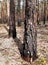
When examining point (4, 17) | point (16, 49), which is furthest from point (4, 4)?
point (16, 49)

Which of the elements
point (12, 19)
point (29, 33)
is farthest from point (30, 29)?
point (12, 19)

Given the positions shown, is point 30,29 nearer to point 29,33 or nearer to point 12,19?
point 29,33

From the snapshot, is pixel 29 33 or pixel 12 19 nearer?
pixel 29 33

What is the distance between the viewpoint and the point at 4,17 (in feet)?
102

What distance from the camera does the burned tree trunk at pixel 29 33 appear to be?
24.5ft

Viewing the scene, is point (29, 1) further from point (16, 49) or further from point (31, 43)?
point (16, 49)

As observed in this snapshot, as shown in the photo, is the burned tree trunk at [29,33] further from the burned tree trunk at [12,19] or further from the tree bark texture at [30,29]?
the burned tree trunk at [12,19]

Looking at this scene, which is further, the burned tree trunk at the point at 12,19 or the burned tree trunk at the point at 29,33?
the burned tree trunk at the point at 12,19

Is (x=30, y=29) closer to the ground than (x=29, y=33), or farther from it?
farther from it

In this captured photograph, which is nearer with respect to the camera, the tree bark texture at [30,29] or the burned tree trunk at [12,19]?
the tree bark texture at [30,29]

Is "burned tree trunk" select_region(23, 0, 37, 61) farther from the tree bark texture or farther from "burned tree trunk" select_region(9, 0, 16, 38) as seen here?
"burned tree trunk" select_region(9, 0, 16, 38)

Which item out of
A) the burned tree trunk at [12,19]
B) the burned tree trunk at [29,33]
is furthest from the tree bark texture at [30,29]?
the burned tree trunk at [12,19]

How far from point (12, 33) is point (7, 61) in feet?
17.4

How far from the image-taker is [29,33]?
25.2 feet
